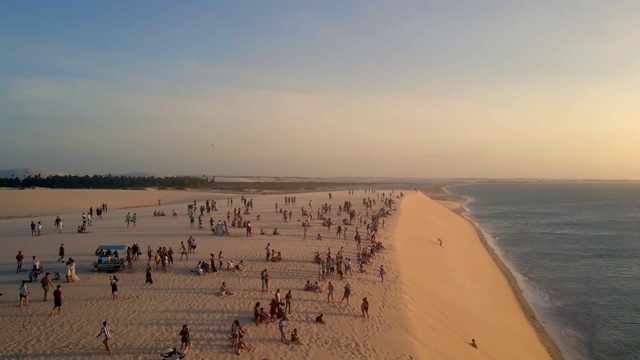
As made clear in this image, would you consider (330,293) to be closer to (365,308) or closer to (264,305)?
(365,308)

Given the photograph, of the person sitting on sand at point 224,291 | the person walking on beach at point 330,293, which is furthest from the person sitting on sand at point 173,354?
the person walking on beach at point 330,293

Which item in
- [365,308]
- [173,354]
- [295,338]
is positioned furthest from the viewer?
[365,308]

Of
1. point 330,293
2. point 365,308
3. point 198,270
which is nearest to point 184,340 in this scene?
point 330,293

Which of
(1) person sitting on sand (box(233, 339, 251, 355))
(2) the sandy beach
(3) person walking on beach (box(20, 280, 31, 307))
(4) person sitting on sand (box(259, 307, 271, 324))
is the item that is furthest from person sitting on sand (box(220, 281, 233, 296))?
(3) person walking on beach (box(20, 280, 31, 307))

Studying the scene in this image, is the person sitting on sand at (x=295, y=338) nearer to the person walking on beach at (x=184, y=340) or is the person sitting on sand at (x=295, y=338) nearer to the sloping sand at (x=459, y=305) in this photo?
the person walking on beach at (x=184, y=340)

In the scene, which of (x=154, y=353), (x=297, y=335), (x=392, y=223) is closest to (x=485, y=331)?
(x=297, y=335)

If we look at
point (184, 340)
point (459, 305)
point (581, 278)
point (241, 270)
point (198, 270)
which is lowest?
point (581, 278)

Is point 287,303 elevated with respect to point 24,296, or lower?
lower
